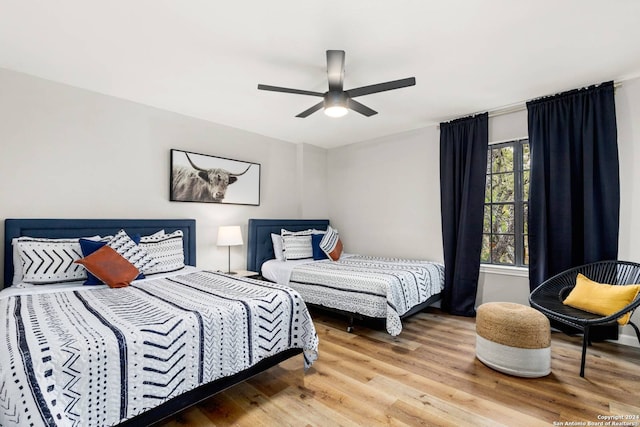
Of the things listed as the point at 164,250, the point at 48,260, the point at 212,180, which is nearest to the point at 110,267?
the point at 48,260

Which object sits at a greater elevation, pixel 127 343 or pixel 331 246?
pixel 331 246

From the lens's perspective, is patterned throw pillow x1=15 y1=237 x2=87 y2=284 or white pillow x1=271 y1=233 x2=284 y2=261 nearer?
patterned throw pillow x1=15 y1=237 x2=87 y2=284

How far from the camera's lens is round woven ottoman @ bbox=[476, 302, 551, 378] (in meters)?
2.31

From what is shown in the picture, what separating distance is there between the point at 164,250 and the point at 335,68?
2.43 meters

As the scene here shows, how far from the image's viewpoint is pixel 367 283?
10.2 ft

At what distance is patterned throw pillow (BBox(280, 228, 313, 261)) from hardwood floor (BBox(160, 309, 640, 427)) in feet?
5.22

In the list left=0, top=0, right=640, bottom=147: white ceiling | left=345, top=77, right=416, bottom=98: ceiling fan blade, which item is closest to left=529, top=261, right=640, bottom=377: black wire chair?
left=0, top=0, right=640, bottom=147: white ceiling

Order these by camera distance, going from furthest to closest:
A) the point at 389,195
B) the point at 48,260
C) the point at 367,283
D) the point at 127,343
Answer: the point at 389,195, the point at 367,283, the point at 48,260, the point at 127,343

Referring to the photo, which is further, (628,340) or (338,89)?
(628,340)

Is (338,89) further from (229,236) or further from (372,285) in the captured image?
(229,236)

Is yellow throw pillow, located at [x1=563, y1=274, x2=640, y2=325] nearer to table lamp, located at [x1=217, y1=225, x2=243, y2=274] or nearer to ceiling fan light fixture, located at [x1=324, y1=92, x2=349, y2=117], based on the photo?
ceiling fan light fixture, located at [x1=324, y1=92, x2=349, y2=117]

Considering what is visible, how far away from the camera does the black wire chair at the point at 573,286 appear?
2305 millimetres

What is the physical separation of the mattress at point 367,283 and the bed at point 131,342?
3.08ft

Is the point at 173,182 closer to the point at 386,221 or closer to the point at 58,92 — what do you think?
the point at 58,92
